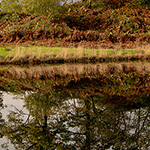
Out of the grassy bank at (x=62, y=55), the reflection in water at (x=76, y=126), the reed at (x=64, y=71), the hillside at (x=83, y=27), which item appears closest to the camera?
the reflection in water at (x=76, y=126)

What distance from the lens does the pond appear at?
127 inches

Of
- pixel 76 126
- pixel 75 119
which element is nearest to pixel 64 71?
pixel 75 119

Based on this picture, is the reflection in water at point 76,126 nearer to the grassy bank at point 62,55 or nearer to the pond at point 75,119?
the pond at point 75,119

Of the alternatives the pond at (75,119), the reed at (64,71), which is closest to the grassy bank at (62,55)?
the reed at (64,71)

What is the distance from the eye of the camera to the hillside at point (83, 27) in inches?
818

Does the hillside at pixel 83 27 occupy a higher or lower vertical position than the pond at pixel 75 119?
higher

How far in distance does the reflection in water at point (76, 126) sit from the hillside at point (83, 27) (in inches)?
539

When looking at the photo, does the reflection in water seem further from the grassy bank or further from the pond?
the grassy bank

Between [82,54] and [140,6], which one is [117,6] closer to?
[140,6]

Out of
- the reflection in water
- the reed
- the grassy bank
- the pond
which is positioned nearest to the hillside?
the grassy bank

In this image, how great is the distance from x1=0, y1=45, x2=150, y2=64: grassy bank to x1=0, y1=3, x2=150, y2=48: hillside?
2.91 metres

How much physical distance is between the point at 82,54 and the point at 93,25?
11723mm

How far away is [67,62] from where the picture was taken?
47.4 ft

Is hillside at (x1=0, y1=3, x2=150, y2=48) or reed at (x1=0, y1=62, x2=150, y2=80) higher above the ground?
hillside at (x1=0, y1=3, x2=150, y2=48)
